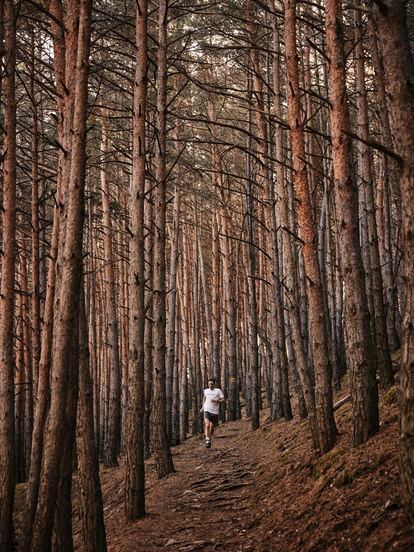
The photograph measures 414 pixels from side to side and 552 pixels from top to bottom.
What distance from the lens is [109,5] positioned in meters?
9.84

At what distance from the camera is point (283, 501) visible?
568 centimetres

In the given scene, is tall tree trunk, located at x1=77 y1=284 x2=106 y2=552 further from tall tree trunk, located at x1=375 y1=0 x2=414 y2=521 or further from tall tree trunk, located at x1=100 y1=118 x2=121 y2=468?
tall tree trunk, located at x1=100 y1=118 x2=121 y2=468

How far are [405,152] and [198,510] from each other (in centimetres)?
547

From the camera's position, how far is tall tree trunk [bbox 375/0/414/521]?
3.04m

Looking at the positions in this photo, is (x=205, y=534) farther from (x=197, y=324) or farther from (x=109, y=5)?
(x=197, y=324)

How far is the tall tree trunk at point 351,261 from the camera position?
5375mm

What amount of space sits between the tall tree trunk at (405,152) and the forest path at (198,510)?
→ 2383mm

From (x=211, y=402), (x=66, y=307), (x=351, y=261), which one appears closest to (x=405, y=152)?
(x=351, y=261)

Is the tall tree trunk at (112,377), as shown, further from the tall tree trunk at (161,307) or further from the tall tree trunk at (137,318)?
the tall tree trunk at (137,318)

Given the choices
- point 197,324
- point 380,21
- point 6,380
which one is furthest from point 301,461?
point 197,324

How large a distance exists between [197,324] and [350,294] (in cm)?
1481

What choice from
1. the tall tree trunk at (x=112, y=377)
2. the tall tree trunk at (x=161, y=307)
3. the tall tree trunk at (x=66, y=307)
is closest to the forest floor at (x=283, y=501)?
the tall tree trunk at (x=161, y=307)

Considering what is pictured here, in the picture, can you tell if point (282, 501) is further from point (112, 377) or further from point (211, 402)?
point (112, 377)

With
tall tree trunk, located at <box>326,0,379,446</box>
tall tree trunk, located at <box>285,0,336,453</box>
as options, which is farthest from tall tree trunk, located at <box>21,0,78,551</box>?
tall tree trunk, located at <box>326,0,379,446</box>
